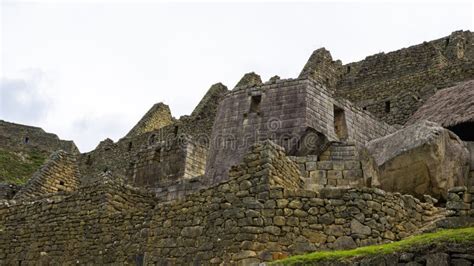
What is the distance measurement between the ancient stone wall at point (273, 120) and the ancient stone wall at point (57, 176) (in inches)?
239

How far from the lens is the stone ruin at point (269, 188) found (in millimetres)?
12016

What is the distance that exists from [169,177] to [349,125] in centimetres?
494

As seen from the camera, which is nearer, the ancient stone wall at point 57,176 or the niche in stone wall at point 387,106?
the ancient stone wall at point 57,176

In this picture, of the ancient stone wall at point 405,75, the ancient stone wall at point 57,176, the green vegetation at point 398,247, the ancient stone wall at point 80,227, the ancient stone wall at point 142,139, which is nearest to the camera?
the green vegetation at point 398,247

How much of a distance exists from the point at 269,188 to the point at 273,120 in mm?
4739

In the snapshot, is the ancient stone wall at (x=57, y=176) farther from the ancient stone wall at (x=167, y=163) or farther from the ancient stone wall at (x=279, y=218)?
the ancient stone wall at (x=279, y=218)

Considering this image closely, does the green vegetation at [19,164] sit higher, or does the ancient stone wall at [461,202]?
the green vegetation at [19,164]

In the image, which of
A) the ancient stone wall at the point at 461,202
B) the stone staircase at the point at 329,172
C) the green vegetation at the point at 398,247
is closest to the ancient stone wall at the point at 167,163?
the stone staircase at the point at 329,172

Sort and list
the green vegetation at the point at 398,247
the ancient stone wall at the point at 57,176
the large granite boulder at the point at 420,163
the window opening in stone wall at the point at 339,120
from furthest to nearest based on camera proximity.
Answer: the ancient stone wall at the point at 57,176
the window opening in stone wall at the point at 339,120
the large granite boulder at the point at 420,163
the green vegetation at the point at 398,247

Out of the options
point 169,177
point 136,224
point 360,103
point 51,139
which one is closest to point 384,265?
point 136,224

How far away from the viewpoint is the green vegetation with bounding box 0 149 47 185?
116ft

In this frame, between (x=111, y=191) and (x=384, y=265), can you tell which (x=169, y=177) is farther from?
(x=384, y=265)

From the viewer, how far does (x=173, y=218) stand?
13.6 meters

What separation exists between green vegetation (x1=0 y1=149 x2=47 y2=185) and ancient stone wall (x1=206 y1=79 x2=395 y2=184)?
18.2 m
